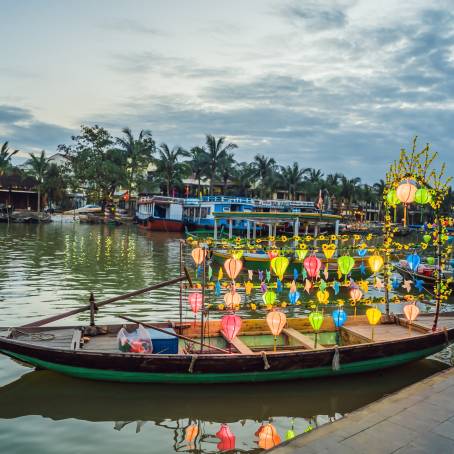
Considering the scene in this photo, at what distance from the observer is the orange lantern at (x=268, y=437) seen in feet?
23.0

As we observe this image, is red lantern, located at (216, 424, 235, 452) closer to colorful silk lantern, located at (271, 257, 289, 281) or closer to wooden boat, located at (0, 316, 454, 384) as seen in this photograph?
wooden boat, located at (0, 316, 454, 384)

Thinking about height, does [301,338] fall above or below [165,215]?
below

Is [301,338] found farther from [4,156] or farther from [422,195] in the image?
[4,156]

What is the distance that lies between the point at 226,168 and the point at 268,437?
192 ft

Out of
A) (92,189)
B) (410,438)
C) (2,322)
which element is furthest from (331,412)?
(92,189)

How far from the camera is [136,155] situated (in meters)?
59.3

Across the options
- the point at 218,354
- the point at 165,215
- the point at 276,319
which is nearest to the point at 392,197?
the point at 276,319

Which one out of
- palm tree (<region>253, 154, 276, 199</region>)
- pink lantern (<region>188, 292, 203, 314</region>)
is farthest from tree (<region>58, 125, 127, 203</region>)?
pink lantern (<region>188, 292, 203, 314</region>)

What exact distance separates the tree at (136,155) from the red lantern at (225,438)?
54.4m

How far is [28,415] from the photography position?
300 inches

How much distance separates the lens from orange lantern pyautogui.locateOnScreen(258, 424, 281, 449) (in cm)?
700

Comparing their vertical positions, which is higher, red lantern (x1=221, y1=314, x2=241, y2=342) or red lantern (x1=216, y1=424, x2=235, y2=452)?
red lantern (x1=221, y1=314, x2=241, y2=342)

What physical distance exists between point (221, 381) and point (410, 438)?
3840mm

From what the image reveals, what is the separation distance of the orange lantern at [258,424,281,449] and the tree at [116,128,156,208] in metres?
54.5
